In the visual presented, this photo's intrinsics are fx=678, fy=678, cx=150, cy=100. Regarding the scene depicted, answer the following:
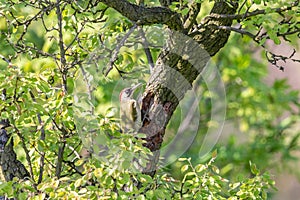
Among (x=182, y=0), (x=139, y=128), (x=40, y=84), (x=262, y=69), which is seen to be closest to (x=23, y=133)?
(x=40, y=84)

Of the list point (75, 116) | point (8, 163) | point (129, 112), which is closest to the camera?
point (75, 116)

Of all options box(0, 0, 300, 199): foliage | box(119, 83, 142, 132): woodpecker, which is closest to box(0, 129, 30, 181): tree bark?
box(0, 0, 300, 199): foliage

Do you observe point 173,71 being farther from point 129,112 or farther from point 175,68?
point 129,112

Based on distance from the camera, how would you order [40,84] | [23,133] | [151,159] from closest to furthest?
[40,84]
[23,133]
[151,159]

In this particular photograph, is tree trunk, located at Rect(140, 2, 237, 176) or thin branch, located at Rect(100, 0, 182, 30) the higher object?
thin branch, located at Rect(100, 0, 182, 30)

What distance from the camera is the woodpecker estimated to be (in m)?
3.19

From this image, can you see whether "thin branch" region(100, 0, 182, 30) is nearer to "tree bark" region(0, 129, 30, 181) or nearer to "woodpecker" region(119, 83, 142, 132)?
"woodpecker" region(119, 83, 142, 132)

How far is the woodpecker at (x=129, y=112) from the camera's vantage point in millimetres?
3188

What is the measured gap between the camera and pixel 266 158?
6.96 meters

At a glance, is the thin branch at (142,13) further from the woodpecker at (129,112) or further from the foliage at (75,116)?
the woodpecker at (129,112)

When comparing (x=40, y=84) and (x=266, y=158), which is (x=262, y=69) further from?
(x=40, y=84)

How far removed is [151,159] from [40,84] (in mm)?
713

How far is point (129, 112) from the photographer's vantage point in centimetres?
320

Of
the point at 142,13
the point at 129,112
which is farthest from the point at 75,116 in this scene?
the point at 142,13
